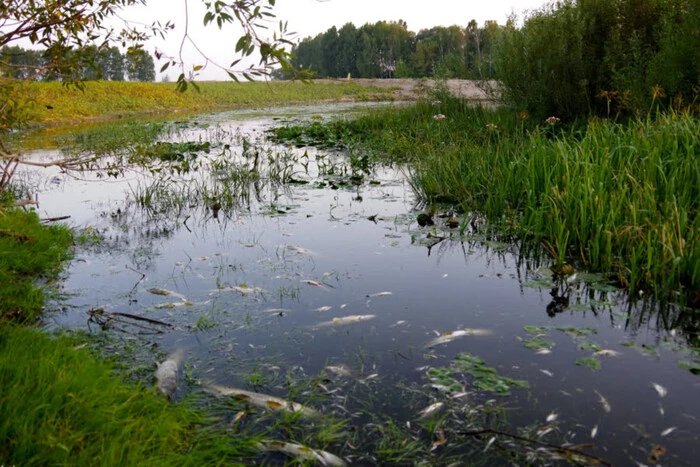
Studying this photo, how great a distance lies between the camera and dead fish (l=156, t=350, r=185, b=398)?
314cm

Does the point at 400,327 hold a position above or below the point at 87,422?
below

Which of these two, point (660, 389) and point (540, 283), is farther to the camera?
point (540, 283)

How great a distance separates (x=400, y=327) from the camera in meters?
3.99

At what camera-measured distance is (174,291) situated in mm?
4789

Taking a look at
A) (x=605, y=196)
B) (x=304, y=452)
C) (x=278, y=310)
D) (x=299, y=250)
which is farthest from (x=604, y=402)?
(x=299, y=250)

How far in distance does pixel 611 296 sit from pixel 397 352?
1.87 meters

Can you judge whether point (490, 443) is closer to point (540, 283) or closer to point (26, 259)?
point (540, 283)

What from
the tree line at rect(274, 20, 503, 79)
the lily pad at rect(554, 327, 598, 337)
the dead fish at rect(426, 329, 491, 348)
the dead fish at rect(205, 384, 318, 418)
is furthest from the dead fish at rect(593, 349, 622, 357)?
the tree line at rect(274, 20, 503, 79)

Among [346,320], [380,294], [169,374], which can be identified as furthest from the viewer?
[380,294]

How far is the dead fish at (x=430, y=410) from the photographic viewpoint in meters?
2.92

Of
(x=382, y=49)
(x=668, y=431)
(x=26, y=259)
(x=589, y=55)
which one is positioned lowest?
(x=668, y=431)

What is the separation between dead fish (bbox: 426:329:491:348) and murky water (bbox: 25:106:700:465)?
18mm

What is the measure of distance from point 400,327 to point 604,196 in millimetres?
2566

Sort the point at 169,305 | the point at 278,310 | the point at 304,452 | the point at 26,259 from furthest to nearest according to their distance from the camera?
the point at 26,259 → the point at 169,305 → the point at 278,310 → the point at 304,452
